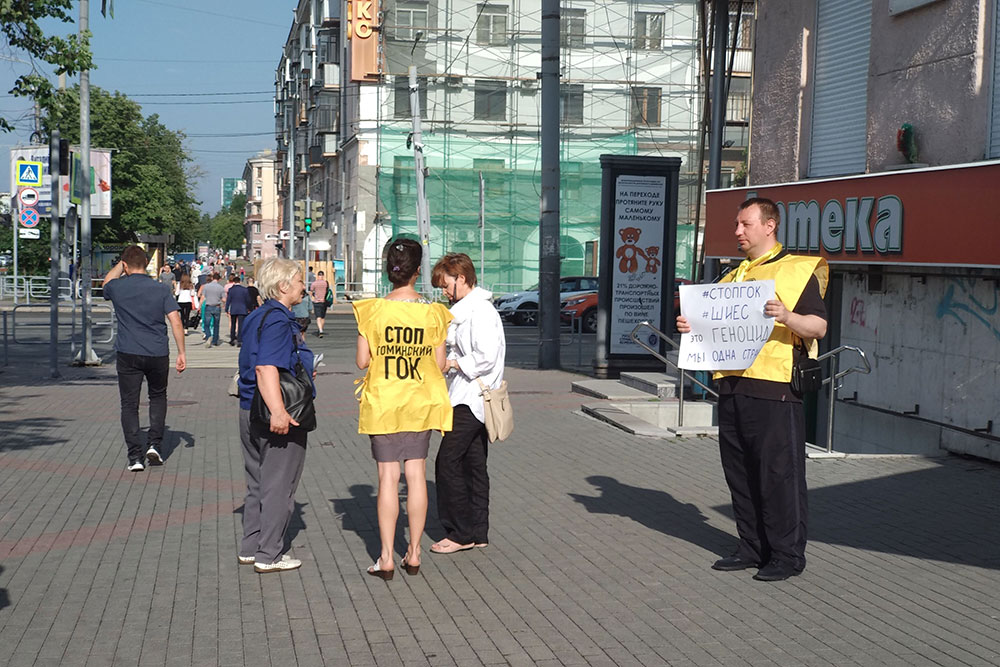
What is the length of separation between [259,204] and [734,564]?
159 metres

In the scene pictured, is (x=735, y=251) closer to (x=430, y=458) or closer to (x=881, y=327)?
(x=881, y=327)

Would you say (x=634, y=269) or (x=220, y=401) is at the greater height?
(x=634, y=269)

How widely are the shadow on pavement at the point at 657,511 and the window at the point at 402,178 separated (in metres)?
40.4

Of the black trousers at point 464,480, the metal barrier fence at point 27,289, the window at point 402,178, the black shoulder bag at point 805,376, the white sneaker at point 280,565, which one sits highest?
the window at point 402,178

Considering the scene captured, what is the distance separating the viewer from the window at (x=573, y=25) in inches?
1971

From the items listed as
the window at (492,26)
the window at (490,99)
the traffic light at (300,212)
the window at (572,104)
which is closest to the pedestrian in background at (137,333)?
the traffic light at (300,212)

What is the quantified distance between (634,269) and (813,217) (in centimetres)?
542

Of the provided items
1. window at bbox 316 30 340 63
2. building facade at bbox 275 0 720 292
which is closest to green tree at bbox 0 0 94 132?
building facade at bbox 275 0 720 292

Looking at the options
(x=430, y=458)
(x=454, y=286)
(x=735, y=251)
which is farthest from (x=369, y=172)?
(x=454, y=286)

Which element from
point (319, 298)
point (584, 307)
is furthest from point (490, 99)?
point (319, 298)

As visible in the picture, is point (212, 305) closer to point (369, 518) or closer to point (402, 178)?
point (369, 518)

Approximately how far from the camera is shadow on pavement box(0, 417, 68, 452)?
11.3 metres

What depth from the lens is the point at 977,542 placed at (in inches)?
291

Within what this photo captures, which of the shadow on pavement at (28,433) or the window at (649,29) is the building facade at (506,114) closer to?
the window at (649,29)
